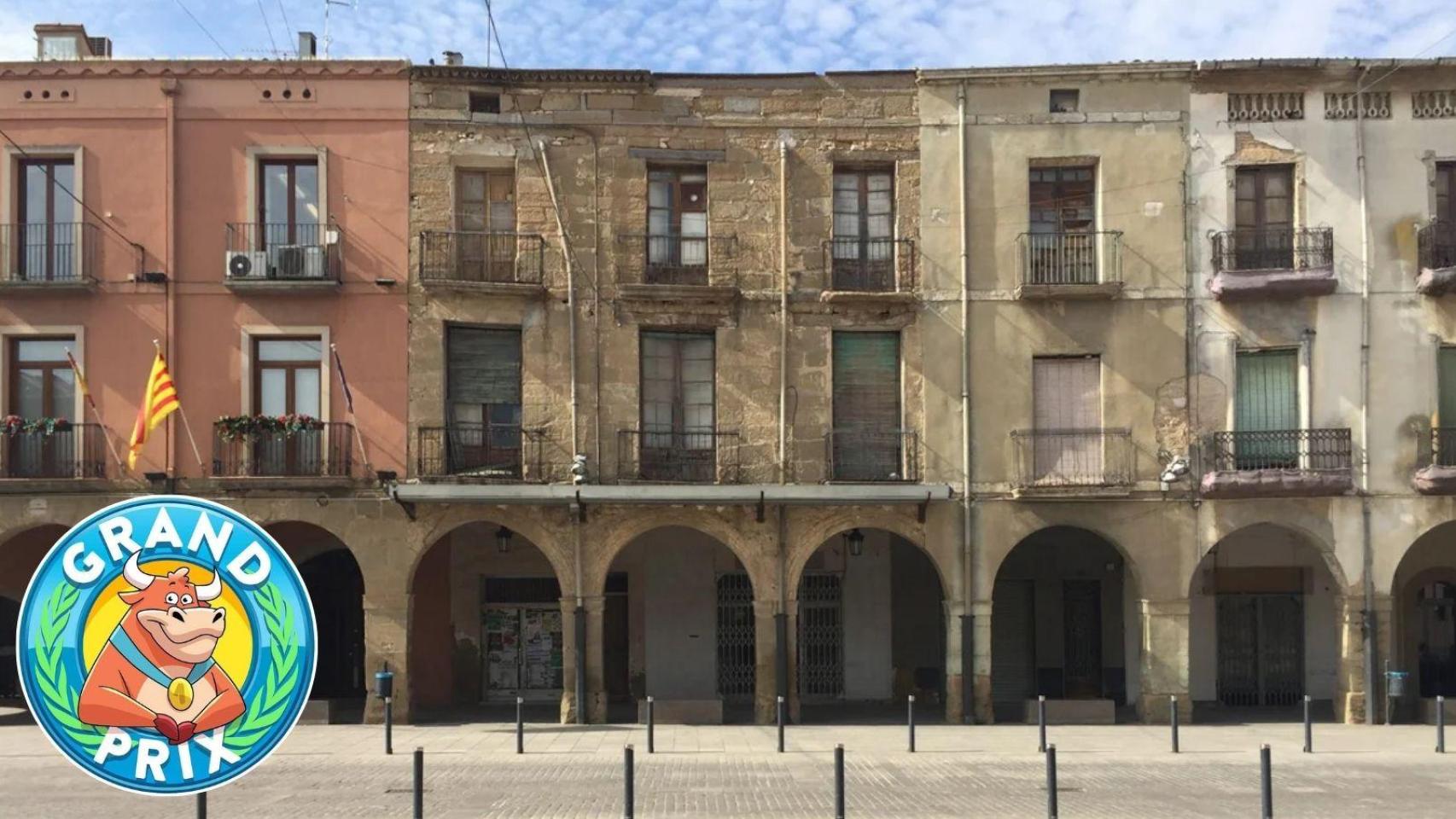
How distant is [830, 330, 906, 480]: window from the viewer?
20.6 m

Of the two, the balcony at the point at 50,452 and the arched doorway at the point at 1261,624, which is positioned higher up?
the balcony at the point at 50,452

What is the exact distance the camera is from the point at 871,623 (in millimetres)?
23078

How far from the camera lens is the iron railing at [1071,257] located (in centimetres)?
2045

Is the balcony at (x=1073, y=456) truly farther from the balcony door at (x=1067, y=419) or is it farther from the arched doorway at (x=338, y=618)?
the arched doorway at (x=338, y=618)

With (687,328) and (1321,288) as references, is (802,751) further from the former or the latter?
(1321,288)

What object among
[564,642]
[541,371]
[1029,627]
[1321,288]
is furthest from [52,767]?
[1321,288]

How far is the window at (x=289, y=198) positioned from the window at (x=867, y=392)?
353 inches

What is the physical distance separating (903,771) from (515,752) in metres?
5.30

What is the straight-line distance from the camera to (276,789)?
46.8 ft

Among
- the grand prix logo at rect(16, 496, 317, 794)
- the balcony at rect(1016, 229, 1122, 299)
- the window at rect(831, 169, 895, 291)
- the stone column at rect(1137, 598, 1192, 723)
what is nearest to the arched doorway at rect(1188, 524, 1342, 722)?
the stone column at rect(1137, 598, 1192, 723)

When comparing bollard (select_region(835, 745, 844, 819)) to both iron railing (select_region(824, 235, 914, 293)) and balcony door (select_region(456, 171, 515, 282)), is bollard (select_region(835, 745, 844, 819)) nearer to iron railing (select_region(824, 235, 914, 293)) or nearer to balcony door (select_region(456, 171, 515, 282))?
iron railing (select_region(824, 235, 914, 293))

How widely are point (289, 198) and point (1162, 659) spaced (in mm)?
16272

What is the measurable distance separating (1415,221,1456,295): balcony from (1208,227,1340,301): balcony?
54.5 inches

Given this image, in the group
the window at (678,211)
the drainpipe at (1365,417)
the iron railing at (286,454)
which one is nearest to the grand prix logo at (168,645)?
the iron railing at (286,454)
